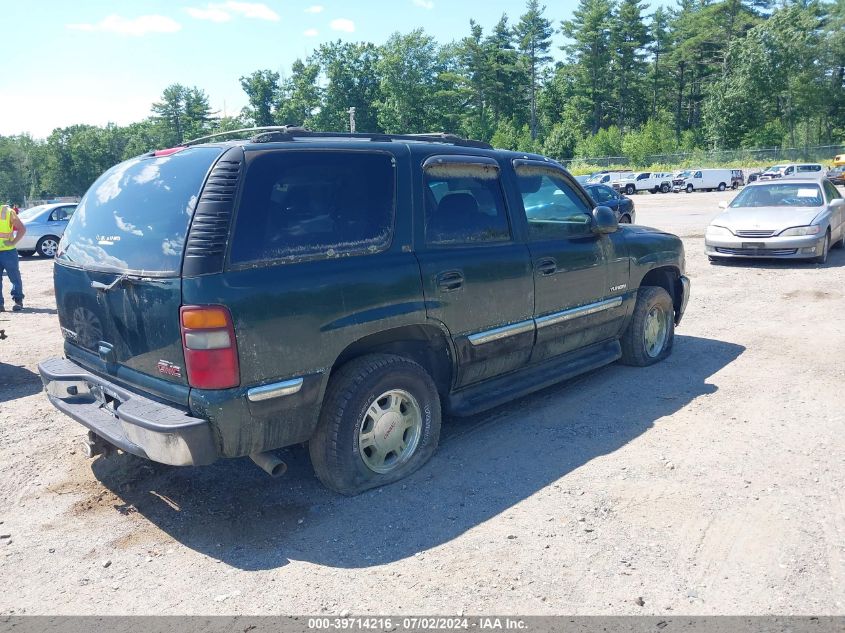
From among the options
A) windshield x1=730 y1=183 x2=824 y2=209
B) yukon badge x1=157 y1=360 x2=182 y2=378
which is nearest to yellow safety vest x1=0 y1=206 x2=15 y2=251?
yukon badge x1=157 y1=360 x2=182 y2=378

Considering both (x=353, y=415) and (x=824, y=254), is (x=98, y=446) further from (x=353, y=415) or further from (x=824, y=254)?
(x=824, y=254)

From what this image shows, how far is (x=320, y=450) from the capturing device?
3.83 meters

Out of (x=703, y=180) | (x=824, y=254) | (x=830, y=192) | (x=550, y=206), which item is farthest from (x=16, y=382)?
(x=703, y=180)

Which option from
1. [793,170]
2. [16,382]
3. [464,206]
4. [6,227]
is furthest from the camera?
[793,170]

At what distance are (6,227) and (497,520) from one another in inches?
390

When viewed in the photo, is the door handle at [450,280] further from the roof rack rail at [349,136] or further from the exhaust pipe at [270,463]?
the exhaust pipe at [270,463]

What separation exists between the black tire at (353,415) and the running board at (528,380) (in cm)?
56

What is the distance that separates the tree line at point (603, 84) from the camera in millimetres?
67312

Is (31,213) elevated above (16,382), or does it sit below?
above

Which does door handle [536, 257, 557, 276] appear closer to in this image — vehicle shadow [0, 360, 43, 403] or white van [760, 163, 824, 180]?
vehicle shadow [0, 360, 43, 403]

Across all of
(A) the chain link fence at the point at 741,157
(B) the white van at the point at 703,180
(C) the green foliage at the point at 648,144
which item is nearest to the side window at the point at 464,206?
(B) the white van at the point at 703,180

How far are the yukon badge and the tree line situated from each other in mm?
68895

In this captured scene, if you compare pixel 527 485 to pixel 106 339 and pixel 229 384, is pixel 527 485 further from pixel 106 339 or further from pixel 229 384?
pixel 106 339

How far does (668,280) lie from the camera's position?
6.84 m
